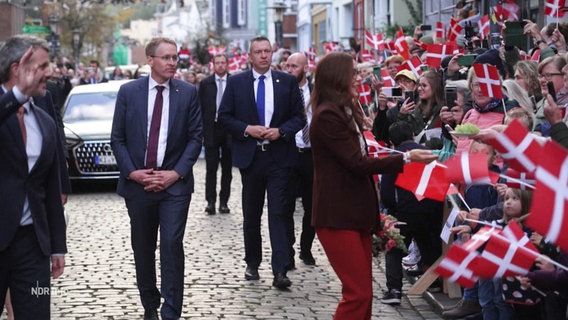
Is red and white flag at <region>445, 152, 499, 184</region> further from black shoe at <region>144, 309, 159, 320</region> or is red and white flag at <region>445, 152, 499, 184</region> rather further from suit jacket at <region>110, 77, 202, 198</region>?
black shoe at <region>144, 309, 159, 320</region>

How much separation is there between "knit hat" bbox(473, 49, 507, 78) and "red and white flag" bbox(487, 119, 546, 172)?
21.7 feet

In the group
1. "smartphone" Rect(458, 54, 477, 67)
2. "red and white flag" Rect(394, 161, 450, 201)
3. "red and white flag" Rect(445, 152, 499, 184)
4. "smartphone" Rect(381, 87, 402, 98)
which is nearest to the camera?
"red and white flag" Rect(445, 152, 499, 184)

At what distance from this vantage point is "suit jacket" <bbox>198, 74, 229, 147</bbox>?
16.8 meters

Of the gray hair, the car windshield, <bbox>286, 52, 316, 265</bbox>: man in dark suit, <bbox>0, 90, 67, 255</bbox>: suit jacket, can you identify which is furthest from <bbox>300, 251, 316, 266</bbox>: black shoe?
the car windshield

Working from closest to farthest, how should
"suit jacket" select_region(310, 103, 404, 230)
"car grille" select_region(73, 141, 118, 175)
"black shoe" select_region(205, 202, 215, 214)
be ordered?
"suit jacket" select_region(310, 103, 404, 230)
"black shoe" select_region(205, 202, 215, 214)
"car grille" select_region(73, 141, 118, 175)

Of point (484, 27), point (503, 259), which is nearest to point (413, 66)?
point (484, 27)

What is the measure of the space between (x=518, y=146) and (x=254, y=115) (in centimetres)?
625

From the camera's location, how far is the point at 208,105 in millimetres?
17047

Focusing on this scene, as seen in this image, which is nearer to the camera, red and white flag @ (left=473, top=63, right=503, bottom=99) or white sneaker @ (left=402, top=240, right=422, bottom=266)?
red and white flag @ (left=473, top=63, right=503, bottom=99)

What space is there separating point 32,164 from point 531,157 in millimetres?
2684

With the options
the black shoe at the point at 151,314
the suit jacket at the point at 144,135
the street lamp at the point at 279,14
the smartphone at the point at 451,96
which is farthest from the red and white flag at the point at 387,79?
the street lamp at the point at 279,14

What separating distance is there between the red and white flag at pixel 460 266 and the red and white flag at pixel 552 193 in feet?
2.84

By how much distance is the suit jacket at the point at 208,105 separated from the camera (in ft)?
55.0

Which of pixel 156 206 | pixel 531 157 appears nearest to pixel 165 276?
pixel 156 206
